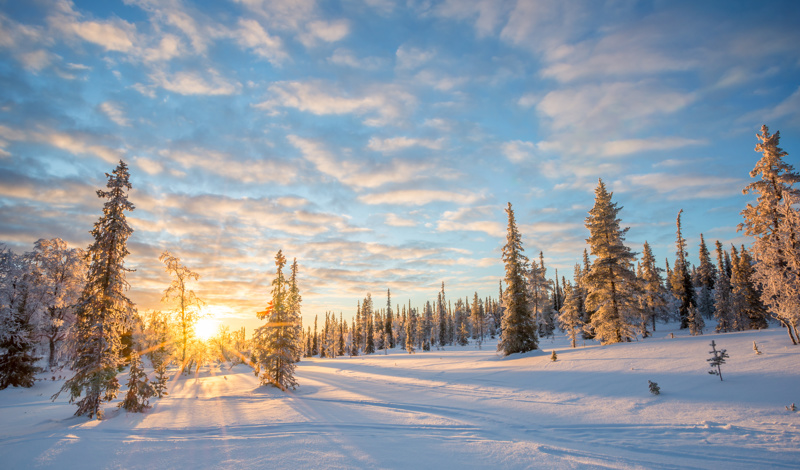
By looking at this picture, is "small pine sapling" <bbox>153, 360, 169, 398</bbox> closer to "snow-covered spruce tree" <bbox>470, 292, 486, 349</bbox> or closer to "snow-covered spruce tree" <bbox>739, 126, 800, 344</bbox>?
"snow-covered spruce tree" <bbox>739, 126, 800, 344</bbox>

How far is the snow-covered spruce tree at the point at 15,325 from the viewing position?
24.2 m

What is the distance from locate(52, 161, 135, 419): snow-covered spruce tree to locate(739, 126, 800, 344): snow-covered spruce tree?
33.8 meters

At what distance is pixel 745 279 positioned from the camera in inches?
1511

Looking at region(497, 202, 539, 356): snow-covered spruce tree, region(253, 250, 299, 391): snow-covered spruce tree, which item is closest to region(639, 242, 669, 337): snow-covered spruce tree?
region(497, 202, 539, 356): snow-covered spruce tree

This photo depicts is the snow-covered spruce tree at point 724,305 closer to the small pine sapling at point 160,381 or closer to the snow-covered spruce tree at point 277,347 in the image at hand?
the snow-covered spruce tree at point 277,347

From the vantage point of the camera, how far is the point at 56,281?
104ft

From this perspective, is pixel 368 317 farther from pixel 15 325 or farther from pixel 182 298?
pixel 15 325

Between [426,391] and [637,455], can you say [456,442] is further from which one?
[426,391]

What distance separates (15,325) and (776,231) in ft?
166

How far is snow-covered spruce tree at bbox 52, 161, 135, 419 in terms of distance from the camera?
49.5 feet

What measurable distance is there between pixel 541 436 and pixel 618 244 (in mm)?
25610

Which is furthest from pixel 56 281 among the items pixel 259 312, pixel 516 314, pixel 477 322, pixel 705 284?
pixel 705 284

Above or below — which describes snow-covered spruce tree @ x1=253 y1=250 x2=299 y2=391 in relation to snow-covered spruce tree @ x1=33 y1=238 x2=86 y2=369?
below

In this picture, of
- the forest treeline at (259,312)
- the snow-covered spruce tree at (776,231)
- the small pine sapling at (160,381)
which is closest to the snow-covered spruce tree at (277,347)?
the forest treeline at (259,312)
